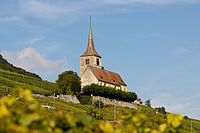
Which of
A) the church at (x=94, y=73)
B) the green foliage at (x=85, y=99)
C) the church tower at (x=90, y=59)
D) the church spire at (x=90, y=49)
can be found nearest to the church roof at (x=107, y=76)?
the church at (x=94, y=73)

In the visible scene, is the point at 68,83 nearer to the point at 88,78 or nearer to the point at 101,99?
the point at 101,99

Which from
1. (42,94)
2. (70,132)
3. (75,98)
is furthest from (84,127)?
(75,98)

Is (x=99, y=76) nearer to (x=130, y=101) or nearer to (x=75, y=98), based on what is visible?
(x=130, y=101)

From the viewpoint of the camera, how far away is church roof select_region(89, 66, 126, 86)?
266 feet

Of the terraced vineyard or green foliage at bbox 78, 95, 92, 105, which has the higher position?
the terraced vineyard

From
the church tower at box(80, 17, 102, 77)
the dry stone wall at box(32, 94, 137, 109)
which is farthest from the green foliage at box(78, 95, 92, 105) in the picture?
the church tower at box(80, 17, 102, 77)

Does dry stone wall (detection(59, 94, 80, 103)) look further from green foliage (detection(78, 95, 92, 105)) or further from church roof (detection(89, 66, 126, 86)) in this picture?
church roof (detection(89, 66, 126, 86))

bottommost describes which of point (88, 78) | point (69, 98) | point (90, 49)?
point (69, 98)

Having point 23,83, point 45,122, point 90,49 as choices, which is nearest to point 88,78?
point 90,49

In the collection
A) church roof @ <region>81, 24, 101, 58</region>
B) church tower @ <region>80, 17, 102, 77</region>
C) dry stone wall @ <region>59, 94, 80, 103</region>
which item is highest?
church roof @ <region>81, 24, 101, 58</region>

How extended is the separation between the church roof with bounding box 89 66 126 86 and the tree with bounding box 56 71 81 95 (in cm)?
1073

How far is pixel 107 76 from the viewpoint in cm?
8544

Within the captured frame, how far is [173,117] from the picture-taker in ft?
15.6

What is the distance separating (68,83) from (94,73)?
496 inches
